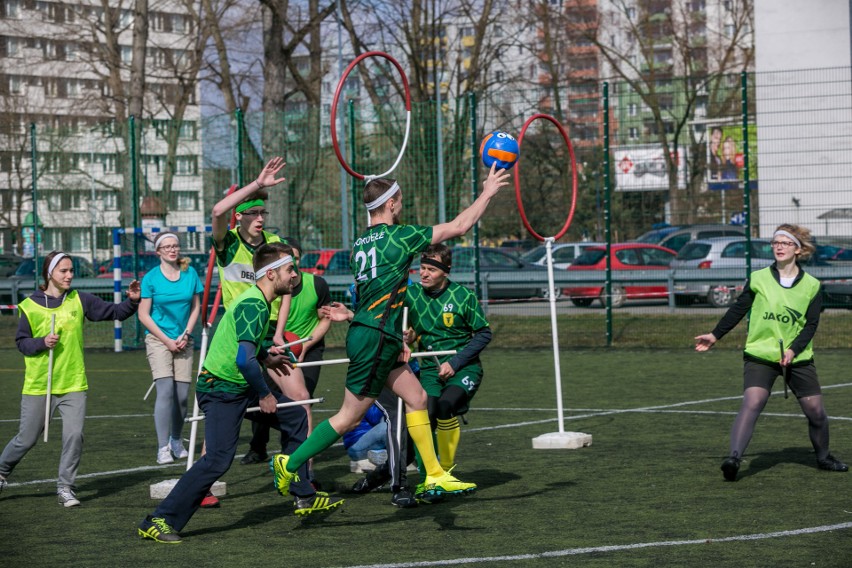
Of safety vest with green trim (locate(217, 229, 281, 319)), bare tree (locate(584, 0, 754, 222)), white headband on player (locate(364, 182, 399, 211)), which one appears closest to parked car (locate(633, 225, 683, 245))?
bare tree (locate(584, 0, 754, 222))

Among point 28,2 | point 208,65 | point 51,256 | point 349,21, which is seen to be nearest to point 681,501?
point 51,256

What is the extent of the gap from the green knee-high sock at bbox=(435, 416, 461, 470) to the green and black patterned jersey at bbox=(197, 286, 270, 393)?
1882 millimetres

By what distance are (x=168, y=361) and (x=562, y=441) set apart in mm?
3385

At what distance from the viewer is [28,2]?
41438mm

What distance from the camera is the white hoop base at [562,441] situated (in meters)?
10.8

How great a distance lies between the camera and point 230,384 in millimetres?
7570

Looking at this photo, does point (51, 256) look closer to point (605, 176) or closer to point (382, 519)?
point (382, 519)

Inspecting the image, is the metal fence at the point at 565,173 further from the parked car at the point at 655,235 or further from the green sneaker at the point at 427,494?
the green sneaker at the point at 427,494

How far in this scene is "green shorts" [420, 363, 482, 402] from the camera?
901 cm

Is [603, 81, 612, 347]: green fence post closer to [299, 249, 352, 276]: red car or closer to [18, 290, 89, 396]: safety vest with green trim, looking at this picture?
[299, 249, 352, 276]: red car

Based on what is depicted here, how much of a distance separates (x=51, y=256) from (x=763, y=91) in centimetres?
1382

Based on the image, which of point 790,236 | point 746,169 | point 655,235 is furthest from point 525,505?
point 655,235

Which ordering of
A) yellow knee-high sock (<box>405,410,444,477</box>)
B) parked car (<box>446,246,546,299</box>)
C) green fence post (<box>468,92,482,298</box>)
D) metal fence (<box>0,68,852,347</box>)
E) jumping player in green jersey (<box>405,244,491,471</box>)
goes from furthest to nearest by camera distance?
parked car (<box>446,246,546,299</box>), green fence post (<box>468,92,482,298</box>), metal fence (<box>0,68,852,347</box>), jumping player in green jersey (<box>405,244,491,471</box>), yellow knee-high sock (<box>405,410,444,477</box>)

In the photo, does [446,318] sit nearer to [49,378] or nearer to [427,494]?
[427,494]
